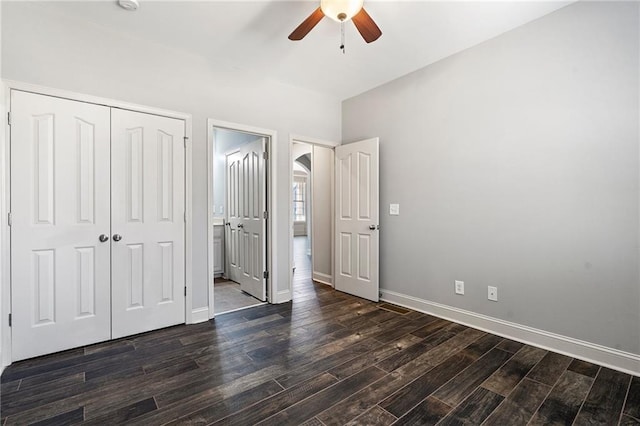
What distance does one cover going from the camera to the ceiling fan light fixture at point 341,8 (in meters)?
2.05

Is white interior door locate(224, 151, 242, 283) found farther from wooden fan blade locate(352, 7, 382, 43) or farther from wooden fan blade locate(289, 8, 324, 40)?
wooden fan blade locate(352, 7, 382, 43)

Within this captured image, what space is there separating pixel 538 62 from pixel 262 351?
331 centimetres

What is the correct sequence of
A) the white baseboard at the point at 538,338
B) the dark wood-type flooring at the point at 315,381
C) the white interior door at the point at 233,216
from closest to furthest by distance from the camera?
the dark wood-type flooring at the point at 315,381
the white baseboard at the point at 538,338
the white interior door at the point at 233,216

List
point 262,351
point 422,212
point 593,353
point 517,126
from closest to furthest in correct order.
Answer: point 593,353 → point 262,351 → point 517,126 → point 422,212

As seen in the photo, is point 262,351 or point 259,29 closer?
point 262,351

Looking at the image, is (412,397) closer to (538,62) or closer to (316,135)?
(538,62)

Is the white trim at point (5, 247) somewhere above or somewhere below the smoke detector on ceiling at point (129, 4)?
below

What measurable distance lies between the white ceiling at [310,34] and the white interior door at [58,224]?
807 millimetres

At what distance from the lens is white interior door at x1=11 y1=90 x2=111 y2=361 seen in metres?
2.24

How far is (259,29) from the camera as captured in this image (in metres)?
2.65

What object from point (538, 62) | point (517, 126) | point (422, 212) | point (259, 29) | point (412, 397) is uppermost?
point (259, 29)

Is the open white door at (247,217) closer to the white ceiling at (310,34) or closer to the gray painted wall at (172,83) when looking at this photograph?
the gray painted wall at (172,83)

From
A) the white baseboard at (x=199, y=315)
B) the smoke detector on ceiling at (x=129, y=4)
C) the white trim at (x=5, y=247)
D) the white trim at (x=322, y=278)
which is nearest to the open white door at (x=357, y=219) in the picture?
the white trim at (x=322, y=278)

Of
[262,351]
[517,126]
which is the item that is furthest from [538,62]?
[262,351]
